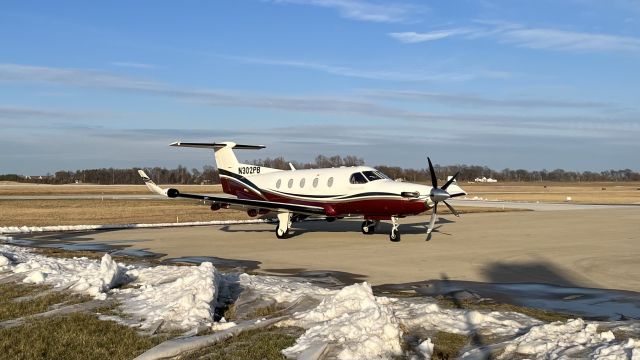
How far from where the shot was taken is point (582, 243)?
71.3 feet

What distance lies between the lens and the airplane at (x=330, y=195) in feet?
73.6

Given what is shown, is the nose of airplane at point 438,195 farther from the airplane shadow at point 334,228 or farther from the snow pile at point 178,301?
the snow pile at point 178,301

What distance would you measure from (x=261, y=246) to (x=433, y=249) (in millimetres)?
6026

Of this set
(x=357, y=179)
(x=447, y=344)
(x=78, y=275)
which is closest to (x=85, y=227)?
(x=357, y=179)

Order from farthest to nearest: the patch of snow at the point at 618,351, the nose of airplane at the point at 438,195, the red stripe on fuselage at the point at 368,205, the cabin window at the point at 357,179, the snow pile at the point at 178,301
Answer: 1. the cabin window at the point at 357,179
2. the red stripe on fuselage at the point at 368,205
3. the nose of airplane at the point at 438,195
4. the snow pile at the point at 178,301
5. the patch of snow at the point at 618,351

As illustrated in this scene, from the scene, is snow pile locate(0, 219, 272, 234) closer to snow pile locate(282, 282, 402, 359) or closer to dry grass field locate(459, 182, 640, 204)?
snow pile locate(282, 282, 402, 359)

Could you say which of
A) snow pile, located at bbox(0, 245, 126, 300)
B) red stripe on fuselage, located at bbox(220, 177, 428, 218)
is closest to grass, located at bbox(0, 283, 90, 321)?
snow pile, located at bbox(0, 245, 126, 300)

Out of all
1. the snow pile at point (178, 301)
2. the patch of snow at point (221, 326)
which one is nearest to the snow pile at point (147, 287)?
the snow pile at point (178, 301)

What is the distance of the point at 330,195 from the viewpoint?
81.0 ft

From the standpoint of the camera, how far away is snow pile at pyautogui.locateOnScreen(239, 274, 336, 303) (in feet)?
33.5

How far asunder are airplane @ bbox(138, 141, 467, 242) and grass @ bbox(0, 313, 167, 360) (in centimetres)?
1431

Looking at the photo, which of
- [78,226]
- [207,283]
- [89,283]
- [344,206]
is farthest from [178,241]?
[207,283]

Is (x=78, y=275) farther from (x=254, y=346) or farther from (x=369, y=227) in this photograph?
(x=369, y=227)

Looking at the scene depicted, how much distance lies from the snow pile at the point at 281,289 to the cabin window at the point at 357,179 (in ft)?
37.5
